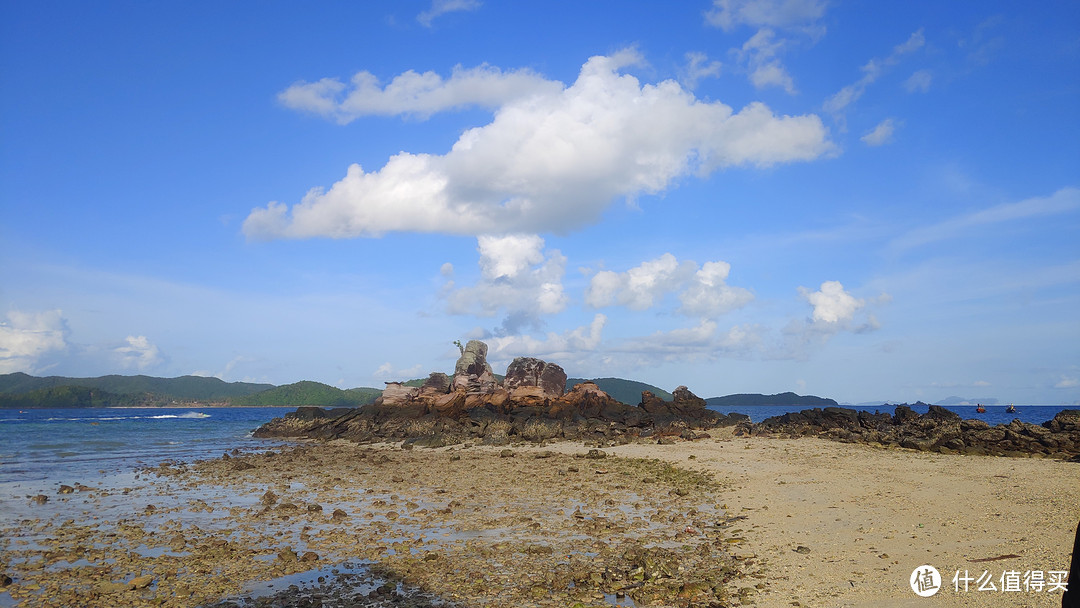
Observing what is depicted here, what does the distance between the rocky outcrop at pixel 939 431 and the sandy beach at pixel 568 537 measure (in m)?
2.79

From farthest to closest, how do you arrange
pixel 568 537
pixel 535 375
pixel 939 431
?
pixel 535 375
pixel 939 431
pixel 568 537

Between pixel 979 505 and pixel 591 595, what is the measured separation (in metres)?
9.30

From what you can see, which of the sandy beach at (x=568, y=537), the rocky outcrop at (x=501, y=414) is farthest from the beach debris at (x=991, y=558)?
the rocky outcrop at (x=501, y=414)

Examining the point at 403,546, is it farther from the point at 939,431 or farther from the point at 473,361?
the point at 473,361

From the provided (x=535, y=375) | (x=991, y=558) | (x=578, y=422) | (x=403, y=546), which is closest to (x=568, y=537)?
(x=403, y=546)

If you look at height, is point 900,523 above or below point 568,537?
above

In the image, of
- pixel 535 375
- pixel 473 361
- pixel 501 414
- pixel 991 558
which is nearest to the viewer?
pixel 991 558

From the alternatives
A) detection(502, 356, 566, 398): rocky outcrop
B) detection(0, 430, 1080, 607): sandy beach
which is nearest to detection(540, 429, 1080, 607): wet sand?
detection(0, 430, 1080, 607): sandy beach

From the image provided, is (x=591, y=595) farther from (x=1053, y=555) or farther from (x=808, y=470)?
(x=808, y=470)

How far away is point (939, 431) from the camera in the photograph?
1209 inches

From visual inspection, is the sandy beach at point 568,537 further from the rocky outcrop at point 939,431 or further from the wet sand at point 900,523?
the rocky outcrop at point 939,431

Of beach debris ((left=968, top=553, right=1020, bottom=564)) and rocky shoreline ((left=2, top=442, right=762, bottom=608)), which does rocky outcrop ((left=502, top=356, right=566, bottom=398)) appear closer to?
rocky shoreline ((left=2, top=442, right=762, bottom=608))

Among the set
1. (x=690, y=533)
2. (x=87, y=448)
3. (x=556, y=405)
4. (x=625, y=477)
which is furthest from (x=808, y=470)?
(x=87, y=448)

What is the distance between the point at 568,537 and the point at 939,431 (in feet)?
85.8
